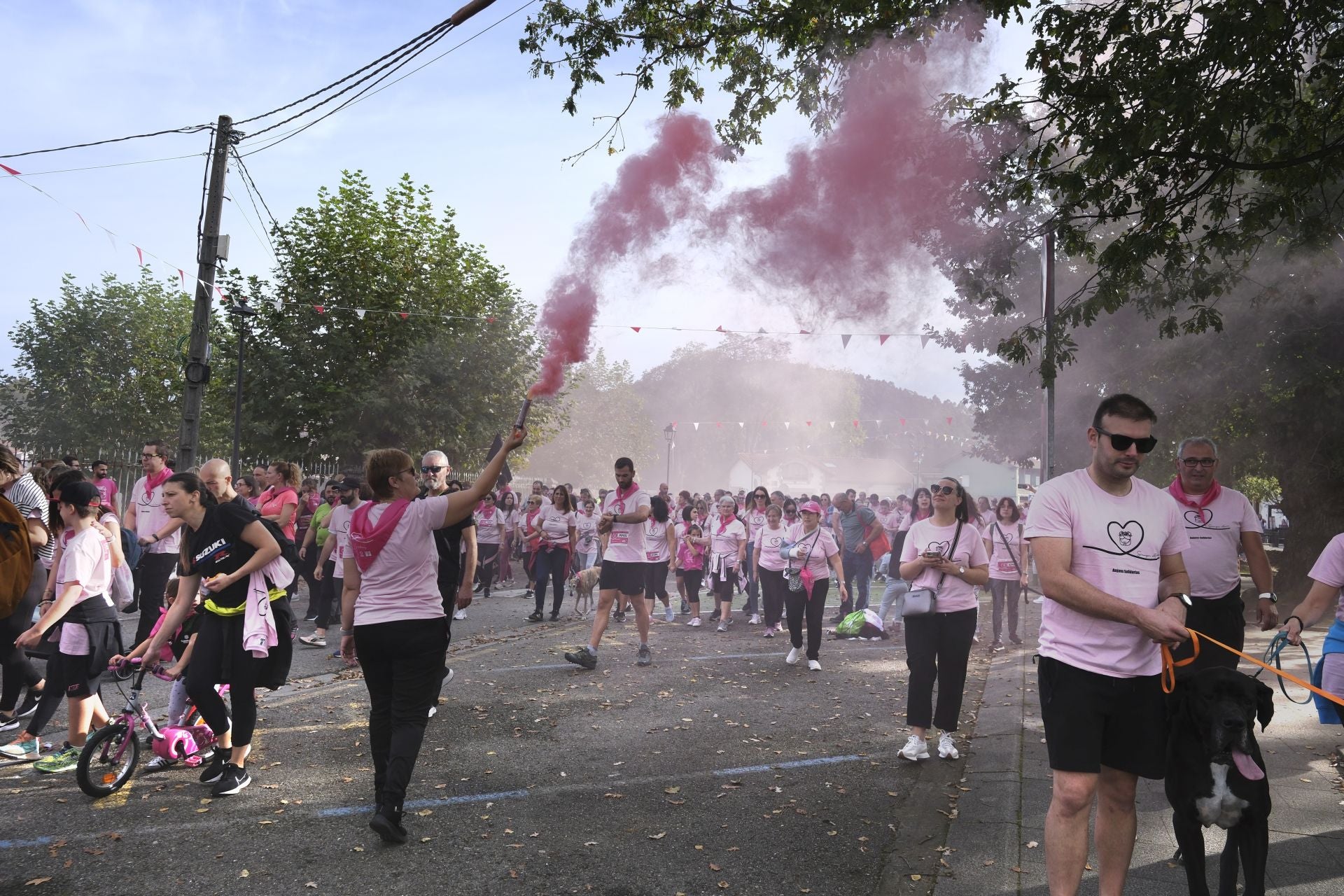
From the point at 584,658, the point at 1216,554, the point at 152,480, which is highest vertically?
the point at 152,480

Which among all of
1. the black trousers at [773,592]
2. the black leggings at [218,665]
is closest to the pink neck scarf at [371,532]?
the black leggings at [218,665]

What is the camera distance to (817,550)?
9898 mm

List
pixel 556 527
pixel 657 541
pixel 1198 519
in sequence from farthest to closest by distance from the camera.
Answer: pixel 556 527, pixel 657 541, pixel 1198 519

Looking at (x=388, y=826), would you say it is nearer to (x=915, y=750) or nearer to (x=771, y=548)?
(x=915, y=750)

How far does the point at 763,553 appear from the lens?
38.3 ft

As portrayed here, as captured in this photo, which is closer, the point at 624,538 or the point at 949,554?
the point at 949,554

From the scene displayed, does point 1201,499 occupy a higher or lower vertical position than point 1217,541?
higher

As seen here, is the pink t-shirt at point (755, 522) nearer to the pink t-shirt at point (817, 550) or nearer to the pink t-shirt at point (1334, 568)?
the pink t-shirt at point (817, 550)

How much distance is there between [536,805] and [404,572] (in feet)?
4.82

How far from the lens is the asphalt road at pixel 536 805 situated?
Answer: 4.19 metres

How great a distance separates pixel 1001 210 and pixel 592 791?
5778 millimetres

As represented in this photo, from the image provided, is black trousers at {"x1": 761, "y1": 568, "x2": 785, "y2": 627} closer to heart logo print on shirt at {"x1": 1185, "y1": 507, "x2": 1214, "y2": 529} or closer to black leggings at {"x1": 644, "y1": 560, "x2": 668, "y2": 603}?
black leggings at {"x1": 644, "y1": 560, "x2": 668, "y2": 603}

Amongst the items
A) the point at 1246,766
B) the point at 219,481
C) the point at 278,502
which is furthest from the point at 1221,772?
the point at 278,502

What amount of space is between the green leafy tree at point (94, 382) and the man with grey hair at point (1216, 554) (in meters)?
30.7
